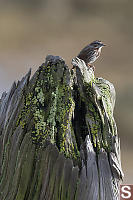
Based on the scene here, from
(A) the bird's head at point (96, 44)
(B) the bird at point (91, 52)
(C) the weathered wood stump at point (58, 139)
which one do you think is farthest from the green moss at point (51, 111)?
(A) the bird's head at point (96, 44)

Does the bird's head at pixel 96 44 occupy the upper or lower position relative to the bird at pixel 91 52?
upper

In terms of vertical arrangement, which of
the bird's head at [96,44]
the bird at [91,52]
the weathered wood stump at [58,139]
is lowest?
the weathered wood stump at [58,139]

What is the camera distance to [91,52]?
760 cm

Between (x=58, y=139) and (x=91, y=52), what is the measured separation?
8.07 ft

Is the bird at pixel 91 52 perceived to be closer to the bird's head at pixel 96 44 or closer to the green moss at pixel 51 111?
the bird's head at pixel 96 44

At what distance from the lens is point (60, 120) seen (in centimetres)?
621

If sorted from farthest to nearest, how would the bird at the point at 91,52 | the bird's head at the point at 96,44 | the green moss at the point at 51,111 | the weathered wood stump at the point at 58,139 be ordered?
1. the bird's head at the point at 96,44
2. the bird at the point at 91,52
3. the green moss at the point at 51,111
4. the weathered wood stump at the point at 58,139

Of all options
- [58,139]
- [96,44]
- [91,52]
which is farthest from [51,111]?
[96,44]

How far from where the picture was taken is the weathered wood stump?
5.71 meters

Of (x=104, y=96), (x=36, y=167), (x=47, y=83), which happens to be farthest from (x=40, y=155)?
(x=104, y=96)

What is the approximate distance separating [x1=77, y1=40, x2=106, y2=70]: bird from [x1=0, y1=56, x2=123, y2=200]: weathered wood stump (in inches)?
24.3

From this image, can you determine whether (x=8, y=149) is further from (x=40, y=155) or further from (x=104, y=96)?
(x=104, y=96)

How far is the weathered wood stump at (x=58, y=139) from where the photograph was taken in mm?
5711

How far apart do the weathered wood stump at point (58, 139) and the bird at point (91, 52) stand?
617mm
